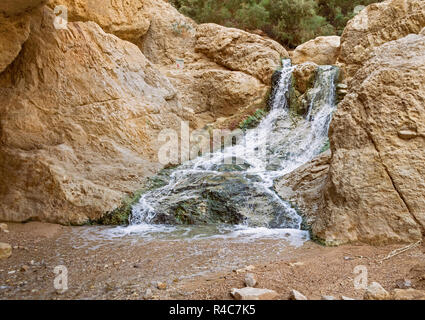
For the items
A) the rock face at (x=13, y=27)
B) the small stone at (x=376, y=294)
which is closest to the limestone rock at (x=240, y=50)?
the rock face at (x=13, y=27)

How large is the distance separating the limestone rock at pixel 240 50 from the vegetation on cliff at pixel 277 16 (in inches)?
146

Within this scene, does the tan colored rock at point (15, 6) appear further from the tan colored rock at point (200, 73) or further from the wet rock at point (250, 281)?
the wet rock at point (250, 281)

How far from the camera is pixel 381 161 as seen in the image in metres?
4.73

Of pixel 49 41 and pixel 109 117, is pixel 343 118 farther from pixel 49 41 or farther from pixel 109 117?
pixel 49 41

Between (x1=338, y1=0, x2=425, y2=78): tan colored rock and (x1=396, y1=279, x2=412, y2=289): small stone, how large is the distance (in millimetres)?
8451

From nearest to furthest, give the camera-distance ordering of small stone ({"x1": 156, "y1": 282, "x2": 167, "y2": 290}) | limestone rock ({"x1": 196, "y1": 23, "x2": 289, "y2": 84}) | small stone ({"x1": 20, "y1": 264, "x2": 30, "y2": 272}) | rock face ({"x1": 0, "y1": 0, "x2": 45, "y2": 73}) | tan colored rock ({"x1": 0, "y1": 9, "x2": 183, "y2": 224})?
small stone ({"x1": 156, "y1": 282, "x2": 167, "y2": 290}) < small stone ({"x1": 20, "y1": 264, "x2": 30, "y2": 272}) < rock face ({"x1": 0, "y1": 0, "x2": 45, "y2": 73}) < tan colored rock ({"x1": 0, "y1": 9, "x2": 183, "y2": 224}) < limestone rock ({"x1": 196, "y1": 23, "x2": 289, "y2": 84})

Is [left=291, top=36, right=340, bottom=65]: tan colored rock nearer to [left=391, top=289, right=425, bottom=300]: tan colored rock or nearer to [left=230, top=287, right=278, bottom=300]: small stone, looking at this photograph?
[left=391, top=289, right=425, bottom=300]: tan colored rock

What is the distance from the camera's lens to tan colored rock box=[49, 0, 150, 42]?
9.37 meters

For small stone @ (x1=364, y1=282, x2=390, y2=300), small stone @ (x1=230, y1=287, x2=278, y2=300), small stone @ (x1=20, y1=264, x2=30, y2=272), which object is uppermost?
small stone @ (x1=364, y1=282, x2=390, y2=300)

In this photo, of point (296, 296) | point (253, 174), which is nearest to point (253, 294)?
point (296, 296)

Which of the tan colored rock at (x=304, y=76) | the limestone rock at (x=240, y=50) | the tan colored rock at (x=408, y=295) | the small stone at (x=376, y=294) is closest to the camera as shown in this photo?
the tan colored rock at (x=408, y=295)

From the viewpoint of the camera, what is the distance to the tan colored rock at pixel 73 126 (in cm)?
644

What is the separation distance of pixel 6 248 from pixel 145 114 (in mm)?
5204

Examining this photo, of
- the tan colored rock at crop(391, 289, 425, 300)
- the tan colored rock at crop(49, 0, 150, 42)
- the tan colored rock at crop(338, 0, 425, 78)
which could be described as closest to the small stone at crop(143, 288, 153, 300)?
the tan colored rock at crop(391, 289, 425, 300)
